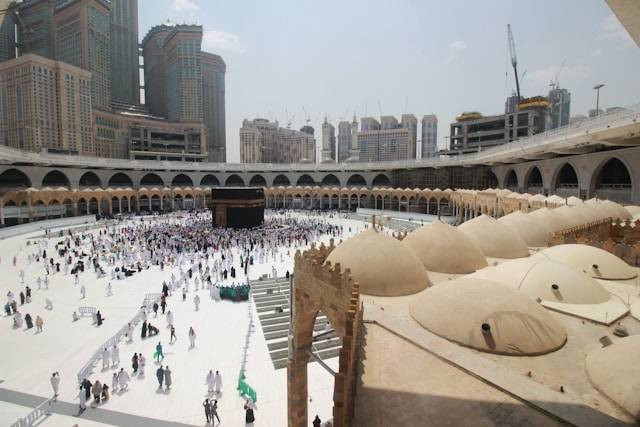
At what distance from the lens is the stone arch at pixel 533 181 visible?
30.2 metres

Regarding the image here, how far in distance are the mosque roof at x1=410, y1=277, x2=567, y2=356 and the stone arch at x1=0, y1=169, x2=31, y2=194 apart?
41461mm

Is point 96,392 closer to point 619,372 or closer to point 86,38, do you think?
point 619,372

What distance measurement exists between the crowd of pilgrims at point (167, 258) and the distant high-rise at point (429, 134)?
66.7 metres

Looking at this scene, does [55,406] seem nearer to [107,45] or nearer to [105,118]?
[105,118]

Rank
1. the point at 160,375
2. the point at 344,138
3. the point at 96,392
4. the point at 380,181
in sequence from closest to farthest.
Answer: the point at 96,392
the point at 160,375
the point at 380,181
the point at 344,138

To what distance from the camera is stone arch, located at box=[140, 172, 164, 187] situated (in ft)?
154

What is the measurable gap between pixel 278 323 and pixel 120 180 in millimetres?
41871

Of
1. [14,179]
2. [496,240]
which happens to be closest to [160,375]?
[496,240]

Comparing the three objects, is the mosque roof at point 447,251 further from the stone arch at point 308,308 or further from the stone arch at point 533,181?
the stone arch at point 533,181

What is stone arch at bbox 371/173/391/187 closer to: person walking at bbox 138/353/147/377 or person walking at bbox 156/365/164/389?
person walking at bbox 138/353/147/377

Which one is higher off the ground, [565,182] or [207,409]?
[565,182]

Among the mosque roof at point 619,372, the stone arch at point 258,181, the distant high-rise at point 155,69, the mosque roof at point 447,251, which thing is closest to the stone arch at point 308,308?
the mosque roof at point 447,251

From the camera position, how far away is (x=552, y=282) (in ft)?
22.3

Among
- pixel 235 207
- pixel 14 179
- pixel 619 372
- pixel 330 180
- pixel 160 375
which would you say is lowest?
pixel 160 375
